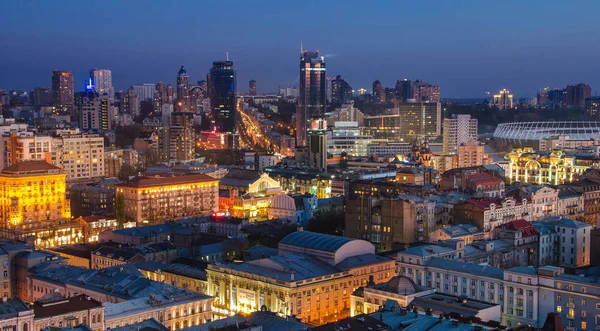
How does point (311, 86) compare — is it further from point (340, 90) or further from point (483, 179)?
point (483, 179)

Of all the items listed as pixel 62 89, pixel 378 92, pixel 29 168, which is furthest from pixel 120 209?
pixel 378 92

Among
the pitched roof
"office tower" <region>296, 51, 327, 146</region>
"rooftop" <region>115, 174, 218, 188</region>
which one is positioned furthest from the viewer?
"office tower" <region>296, 51, 327, 146</region>

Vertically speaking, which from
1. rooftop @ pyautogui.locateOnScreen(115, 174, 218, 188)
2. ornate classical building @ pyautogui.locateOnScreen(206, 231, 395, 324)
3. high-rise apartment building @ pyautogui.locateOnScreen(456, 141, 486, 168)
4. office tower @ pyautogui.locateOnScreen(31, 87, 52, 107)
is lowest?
ornate classical building @ pyautogui.locateOnScreen(206, 231, 395, 324)

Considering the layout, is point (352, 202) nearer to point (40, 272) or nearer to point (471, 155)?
point (40, 272)

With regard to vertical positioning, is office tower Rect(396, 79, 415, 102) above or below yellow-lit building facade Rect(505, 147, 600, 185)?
above

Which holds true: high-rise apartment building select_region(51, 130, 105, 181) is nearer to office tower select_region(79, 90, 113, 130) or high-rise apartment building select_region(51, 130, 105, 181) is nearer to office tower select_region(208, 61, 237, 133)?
office tower select_region(79, 90, 113, 130)

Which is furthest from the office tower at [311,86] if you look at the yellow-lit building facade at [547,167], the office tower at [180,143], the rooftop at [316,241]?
the rooftop at [316,241]

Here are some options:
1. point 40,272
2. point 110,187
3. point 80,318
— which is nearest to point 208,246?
point 40,272

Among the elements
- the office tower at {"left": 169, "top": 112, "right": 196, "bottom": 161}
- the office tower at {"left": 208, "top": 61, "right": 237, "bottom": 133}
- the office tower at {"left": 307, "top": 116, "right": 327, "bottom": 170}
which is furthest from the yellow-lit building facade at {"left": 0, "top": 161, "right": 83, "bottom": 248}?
the office tower at {"left": 208, "top": 61, "right": 237, "bottom": 133}
